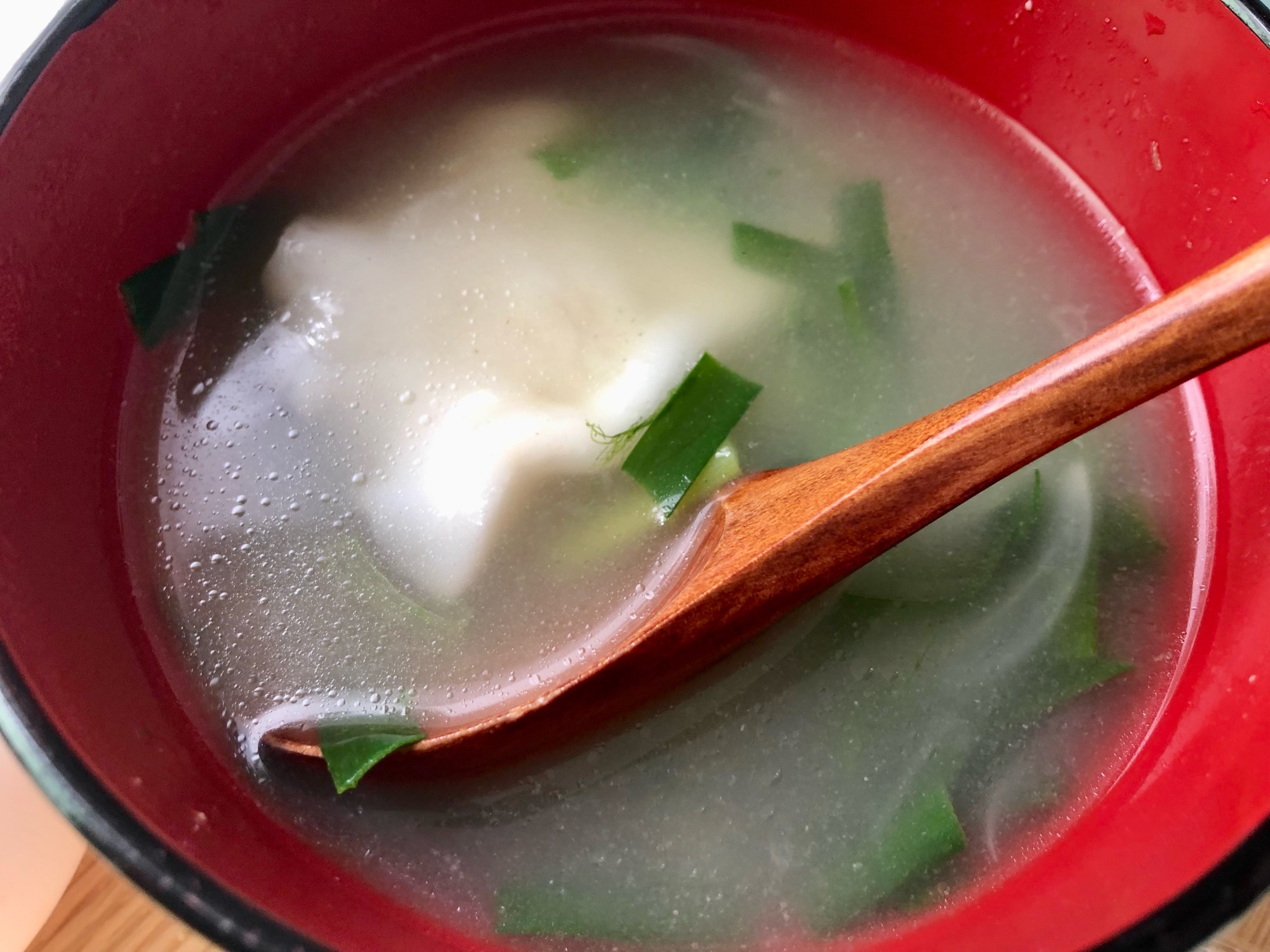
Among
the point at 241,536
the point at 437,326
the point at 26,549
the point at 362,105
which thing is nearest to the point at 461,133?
the point at 362,105

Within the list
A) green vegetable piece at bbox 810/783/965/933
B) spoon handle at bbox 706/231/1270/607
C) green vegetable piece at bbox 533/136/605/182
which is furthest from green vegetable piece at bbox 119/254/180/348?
green vegetable piece at bbox 810/783/965/933

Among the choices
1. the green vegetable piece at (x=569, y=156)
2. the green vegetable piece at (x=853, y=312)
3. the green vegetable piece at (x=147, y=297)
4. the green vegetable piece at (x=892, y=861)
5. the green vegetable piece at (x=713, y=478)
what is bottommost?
the green vegetable piece at (x=892, y=861)

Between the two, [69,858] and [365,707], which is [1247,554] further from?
[69,858]

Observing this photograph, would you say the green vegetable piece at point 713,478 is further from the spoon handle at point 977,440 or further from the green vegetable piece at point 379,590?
the green vegetable piece at point 379,590

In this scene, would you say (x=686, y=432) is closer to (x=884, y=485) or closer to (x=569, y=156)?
(x=884, y=485)

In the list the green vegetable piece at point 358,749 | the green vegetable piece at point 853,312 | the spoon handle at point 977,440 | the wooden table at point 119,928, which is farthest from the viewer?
the green vegetable piece at point 853,312

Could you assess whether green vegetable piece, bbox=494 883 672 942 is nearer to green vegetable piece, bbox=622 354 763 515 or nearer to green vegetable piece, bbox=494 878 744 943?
green vegetable piece, bbox=494 878 744 943

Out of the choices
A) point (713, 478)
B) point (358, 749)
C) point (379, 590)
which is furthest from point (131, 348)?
point (713, 478)

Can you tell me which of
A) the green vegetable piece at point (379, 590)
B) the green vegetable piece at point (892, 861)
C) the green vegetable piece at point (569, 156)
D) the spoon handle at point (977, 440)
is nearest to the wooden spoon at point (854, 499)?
the spoon handle at point (977, 440)
